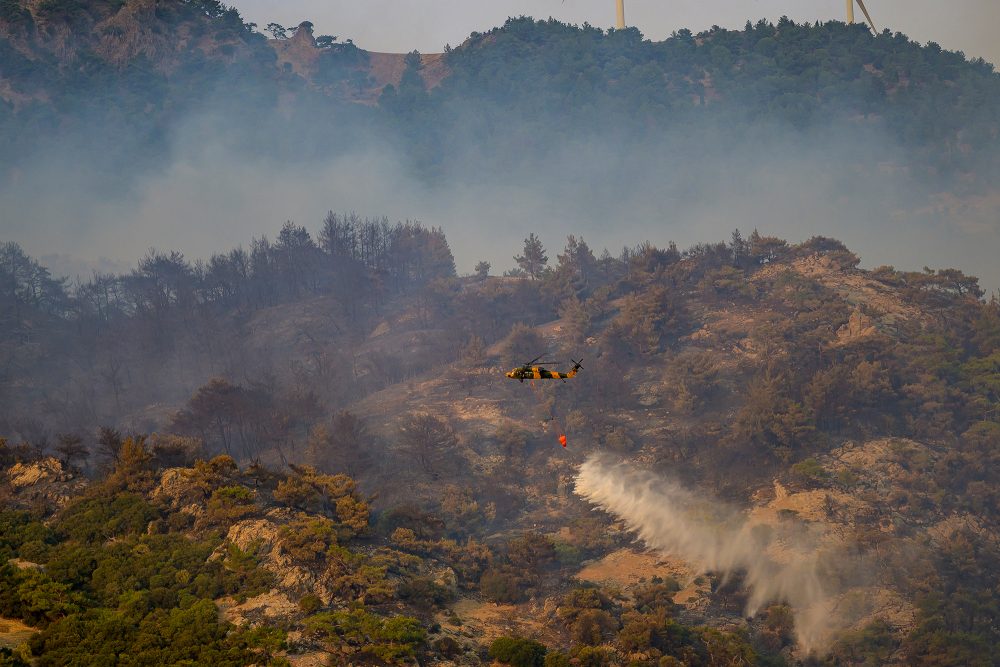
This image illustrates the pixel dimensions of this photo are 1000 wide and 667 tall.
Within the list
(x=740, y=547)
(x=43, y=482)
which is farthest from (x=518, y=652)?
(x=43, y=482)

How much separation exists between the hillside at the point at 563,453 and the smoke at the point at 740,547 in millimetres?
250

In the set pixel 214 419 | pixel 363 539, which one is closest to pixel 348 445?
pixel 214 419

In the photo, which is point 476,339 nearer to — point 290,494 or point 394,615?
point 290,494

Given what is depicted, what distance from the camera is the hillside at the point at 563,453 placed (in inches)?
2131

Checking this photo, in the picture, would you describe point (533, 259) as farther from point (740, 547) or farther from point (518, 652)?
point (518, 652)

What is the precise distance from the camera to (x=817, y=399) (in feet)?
266

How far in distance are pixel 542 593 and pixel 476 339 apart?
53.4 m

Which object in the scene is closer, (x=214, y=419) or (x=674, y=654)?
(x=674, y=654)

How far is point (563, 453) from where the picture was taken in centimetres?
8769

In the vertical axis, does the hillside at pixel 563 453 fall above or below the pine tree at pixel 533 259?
below

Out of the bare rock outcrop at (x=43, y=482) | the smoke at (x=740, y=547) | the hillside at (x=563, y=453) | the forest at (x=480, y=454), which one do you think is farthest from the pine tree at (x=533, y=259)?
the bare rock outcrop at (x=43, y=482)

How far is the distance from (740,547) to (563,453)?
77.7 feet

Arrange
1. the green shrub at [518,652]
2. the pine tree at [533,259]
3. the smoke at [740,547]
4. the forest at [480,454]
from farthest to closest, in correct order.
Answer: the pine tree at [533,259]
the smoke at [740,547]
the forest at [480,454]
the green shrub at [518,652]

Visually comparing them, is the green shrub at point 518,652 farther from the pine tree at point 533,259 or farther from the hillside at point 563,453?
the pine tree at point 533,259
